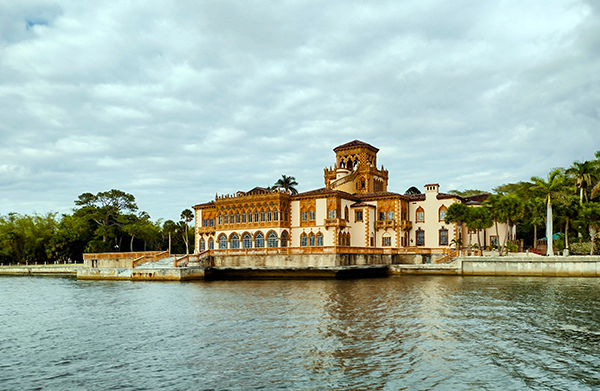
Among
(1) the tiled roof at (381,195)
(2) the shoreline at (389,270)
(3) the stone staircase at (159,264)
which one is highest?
(1) the tiled roof at (381,195)

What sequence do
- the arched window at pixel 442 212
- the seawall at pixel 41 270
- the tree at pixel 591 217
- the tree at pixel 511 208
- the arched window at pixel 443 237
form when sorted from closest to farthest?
1. the tree at pixel 591 217
2. the tree at pixel 511 208
3. the arched window at pixel 443 237
4. the arched window at pixel 442 212
5. the seawall at pixel 41 270

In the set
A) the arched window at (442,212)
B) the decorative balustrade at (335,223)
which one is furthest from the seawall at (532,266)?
the decorative balustrade at (335,223)

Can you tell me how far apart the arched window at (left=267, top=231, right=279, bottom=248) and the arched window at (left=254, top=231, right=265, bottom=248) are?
0.78 metres

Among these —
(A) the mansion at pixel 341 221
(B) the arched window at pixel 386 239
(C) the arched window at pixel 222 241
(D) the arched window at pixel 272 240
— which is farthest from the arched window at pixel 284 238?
(B) the arched window at pixel 386 239

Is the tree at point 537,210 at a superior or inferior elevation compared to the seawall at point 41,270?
superior

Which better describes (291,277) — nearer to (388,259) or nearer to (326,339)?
(388,259)

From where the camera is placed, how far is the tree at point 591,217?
167ft

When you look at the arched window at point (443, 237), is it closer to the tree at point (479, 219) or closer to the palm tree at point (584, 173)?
the tree at point (479, 219)

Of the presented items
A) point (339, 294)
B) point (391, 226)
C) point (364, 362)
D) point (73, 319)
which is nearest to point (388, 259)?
point (391, 226)

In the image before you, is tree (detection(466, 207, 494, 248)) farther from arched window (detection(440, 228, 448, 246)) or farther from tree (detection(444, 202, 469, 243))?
arched window (detection(440, 228, 448, 246))

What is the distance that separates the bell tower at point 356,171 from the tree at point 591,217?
27316 mm

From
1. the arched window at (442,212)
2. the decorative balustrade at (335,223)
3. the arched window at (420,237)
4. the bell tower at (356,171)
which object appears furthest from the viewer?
the bell tower at (356,171)

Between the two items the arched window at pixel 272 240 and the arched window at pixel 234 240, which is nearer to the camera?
the arched window at pixel 272 240

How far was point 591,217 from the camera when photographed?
51.8m
